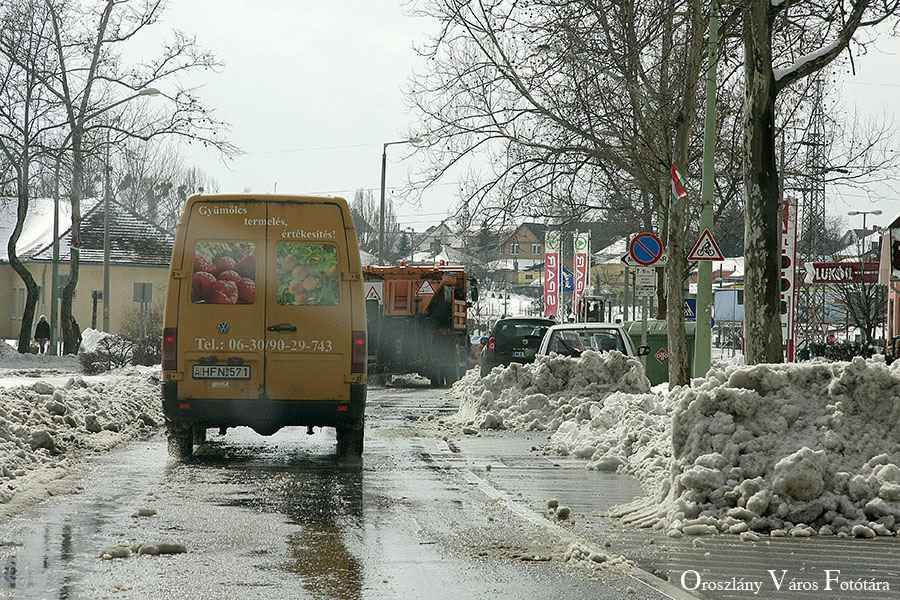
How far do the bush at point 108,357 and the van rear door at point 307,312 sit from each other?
19.0 m

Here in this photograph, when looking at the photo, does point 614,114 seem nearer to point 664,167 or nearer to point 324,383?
point 664,167

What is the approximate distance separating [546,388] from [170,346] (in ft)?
24.9

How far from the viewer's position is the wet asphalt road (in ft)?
19.9

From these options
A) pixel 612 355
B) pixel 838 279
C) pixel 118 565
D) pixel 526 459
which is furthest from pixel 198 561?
pixel 838 279

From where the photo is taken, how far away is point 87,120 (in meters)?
37.9

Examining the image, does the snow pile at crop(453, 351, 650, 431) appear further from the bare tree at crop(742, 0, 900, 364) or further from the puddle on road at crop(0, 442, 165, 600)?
the puddle on road at crop(0, 442, 165, 600)

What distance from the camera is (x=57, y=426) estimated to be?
524 inches

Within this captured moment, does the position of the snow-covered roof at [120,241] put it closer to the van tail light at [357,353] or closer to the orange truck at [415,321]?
the orange truck at [415,321]

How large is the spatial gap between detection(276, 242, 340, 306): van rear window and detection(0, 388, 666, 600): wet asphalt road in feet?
5.47

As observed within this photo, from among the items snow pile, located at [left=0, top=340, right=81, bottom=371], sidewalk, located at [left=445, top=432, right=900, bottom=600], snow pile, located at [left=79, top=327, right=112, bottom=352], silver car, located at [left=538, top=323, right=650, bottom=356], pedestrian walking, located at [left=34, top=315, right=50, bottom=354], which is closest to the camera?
sidewalk, located at [left=445, top=432, right=900, bottom=600]

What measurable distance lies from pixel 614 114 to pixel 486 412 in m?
9.58

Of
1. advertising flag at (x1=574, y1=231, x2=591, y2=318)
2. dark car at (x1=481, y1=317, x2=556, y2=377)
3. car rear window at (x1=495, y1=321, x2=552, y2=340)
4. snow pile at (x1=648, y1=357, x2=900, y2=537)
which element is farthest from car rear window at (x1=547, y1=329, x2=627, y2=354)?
advertising flag at (x1=574, y1=231, x2=591, y2=318)

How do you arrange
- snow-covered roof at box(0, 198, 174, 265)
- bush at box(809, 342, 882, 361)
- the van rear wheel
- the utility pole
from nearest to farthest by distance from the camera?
the van rear wheel → the utility pole → bush at box(809, 342, 882, 361) → snow-covered roof at box(0, 198, 174, 265)

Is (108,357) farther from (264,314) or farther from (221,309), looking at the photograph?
(264,314)
